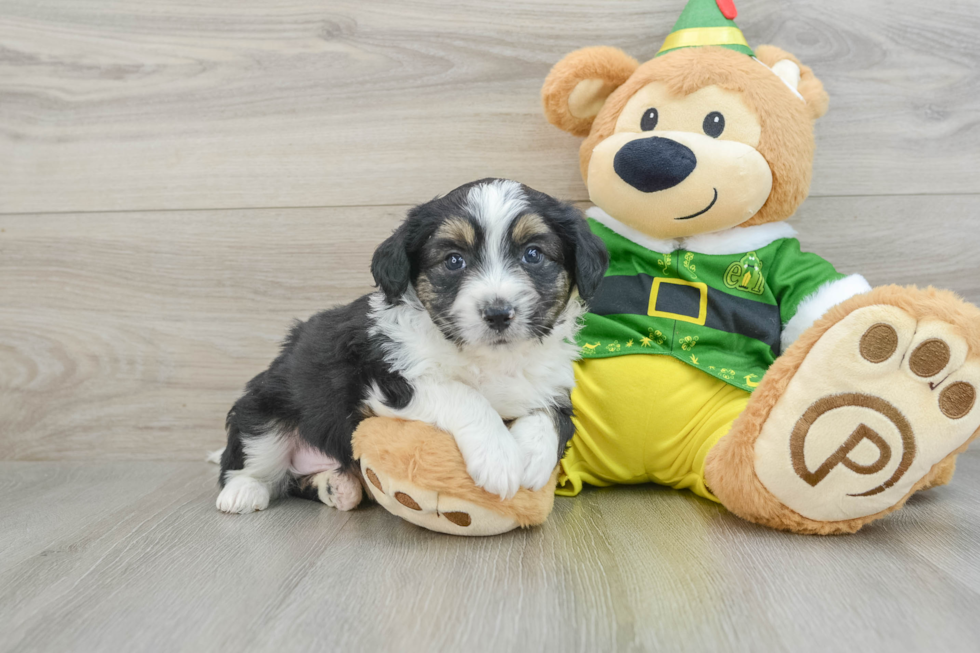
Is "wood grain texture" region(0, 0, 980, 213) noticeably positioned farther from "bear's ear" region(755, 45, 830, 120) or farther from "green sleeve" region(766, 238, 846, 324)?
"green sleeve" region(766, 238, 846, 324)

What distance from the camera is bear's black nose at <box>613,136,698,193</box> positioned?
1.73m

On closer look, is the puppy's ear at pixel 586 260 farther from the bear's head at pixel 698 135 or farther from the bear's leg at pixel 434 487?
the bear's leg at pixel 434 487

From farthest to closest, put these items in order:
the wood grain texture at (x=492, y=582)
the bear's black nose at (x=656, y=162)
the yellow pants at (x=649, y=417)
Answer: the yellow pants at (x=649, y=417), the bear's black nose at (x=656, y=162), the wood grain texture at (x=492, y=582)

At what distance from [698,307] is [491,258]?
652mm

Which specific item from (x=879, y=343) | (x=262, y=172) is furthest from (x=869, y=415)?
(x=262, y=172)

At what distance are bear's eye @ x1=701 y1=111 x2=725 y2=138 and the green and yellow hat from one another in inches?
8.7

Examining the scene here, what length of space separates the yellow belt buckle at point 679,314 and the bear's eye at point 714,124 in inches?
15.2

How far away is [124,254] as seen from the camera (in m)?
2.43

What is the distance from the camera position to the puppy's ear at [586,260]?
1619mm

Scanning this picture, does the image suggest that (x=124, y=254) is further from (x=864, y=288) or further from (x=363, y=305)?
(x=864, y=288)

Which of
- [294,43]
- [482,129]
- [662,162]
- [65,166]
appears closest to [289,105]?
[294,43]

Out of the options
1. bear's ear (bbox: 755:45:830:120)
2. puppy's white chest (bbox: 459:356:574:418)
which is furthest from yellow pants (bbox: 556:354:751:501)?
bear's ear (bbox: 755:45:830:120)

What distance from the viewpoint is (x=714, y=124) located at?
5.89ft

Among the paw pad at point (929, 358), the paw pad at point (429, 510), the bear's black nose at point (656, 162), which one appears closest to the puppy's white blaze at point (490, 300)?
the paw pad at point (429, 510)
